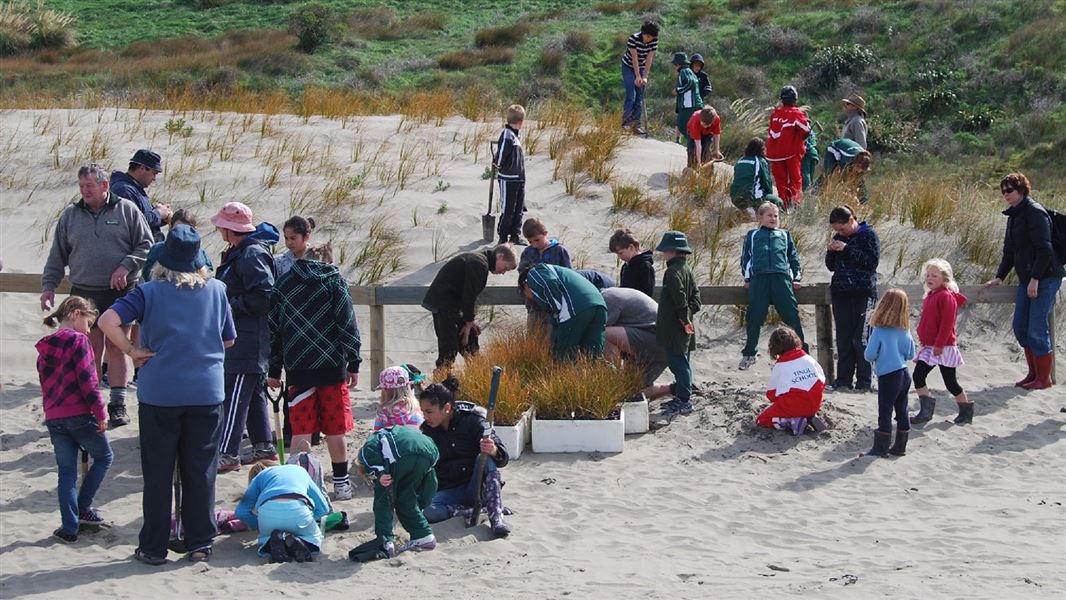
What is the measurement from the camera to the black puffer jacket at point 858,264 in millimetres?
10297

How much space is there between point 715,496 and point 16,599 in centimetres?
417

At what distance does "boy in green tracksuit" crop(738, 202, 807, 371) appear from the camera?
34.7 feet

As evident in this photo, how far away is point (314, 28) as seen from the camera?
34.0m

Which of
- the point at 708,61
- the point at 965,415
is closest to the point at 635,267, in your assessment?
the point at 965,415

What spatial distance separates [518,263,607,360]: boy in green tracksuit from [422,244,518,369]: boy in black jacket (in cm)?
26

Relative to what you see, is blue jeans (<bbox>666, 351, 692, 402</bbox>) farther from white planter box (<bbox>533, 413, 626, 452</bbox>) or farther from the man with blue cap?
the man with blue cap

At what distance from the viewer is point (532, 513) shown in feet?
24.9

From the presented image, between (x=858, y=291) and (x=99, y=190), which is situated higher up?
(x=99, y=190)

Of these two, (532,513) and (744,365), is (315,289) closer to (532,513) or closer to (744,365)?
(532,513)

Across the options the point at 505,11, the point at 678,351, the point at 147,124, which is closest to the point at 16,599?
the point at 678,351

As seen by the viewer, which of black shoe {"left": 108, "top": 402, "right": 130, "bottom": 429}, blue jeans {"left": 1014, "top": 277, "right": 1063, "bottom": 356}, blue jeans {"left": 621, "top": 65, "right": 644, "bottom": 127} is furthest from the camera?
blue jeans {"left": 621, "top": 65, "right": 644, "bottom": 127}

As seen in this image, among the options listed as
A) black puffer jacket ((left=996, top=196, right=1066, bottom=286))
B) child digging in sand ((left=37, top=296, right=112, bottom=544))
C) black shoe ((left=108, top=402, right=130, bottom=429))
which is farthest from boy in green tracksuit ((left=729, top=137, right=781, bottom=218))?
child digging in sand ((left=37, top=296, right=112, bottom=544))

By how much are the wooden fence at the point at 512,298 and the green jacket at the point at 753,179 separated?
2472 mm

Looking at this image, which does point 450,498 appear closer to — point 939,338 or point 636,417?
point 636,417
